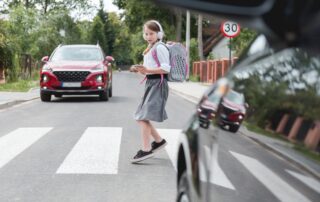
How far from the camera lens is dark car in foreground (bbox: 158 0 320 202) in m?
1.40

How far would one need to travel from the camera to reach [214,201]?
222cm

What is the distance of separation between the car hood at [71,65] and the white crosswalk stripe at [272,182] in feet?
49.3

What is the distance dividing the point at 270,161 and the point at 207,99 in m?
0.62

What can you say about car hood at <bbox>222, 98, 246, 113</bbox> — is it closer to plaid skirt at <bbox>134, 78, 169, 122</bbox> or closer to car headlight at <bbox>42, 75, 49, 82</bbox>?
plaid skirt at <bbox>134, 78, 169, 122</bbox>

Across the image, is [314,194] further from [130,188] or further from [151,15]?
[151,15]

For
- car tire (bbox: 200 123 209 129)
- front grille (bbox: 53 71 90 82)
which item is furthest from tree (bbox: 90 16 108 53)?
car tire (bbox: 200 123 209 129)

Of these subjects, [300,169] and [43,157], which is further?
[43,157]

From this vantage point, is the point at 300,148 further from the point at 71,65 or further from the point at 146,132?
the point at 71,65

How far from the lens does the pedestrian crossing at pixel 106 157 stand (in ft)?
5.77

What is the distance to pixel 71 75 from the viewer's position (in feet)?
55.0

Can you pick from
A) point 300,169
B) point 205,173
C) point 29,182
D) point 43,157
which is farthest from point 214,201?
point 43,157

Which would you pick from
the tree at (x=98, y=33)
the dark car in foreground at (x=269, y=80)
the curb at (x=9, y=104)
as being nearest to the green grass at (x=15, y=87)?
the curb at (x=9, y=104)

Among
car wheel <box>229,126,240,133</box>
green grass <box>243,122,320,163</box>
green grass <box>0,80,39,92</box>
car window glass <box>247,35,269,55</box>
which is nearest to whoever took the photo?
green grass <box>243,122,320,163</box>

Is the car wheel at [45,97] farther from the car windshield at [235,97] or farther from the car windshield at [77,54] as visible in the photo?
the car windshield at [235,97]
